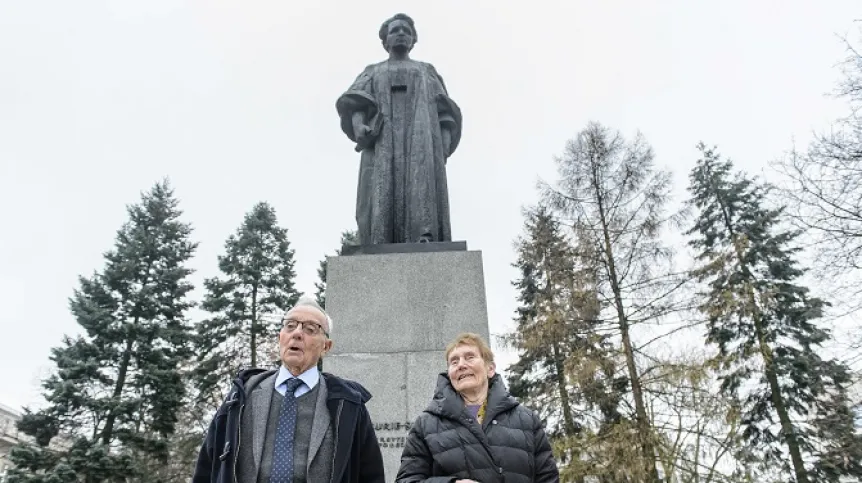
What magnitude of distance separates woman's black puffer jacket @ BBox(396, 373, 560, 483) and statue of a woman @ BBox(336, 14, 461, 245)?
11.1ft

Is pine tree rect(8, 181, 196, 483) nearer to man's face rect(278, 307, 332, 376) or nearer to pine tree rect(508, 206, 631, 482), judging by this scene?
pine tree rect(508, 206, 631, 482)

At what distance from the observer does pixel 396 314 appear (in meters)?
5.39

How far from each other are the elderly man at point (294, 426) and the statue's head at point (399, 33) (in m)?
5.22

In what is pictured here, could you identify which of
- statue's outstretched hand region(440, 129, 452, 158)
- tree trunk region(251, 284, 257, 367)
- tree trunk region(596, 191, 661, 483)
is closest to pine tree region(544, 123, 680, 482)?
tree trunk region(596, 191, 661, 483)

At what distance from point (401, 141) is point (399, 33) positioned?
155 centimetres

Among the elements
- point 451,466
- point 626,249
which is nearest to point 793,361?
point 626,249

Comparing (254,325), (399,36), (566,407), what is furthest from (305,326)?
(254,325)

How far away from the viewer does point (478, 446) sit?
2.71 meters

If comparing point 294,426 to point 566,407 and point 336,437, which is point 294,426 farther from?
point 566,407

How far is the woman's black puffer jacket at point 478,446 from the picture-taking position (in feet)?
8.75

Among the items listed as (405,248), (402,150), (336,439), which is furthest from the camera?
(402,150)

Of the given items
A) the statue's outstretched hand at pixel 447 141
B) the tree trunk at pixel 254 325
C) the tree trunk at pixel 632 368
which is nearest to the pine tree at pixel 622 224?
the tree trunk at pixel 632 368

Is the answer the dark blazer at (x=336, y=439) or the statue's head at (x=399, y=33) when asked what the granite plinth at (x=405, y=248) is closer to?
the statue's head at (x=399, y=33)

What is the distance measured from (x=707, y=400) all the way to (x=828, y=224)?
4257 millimetres
